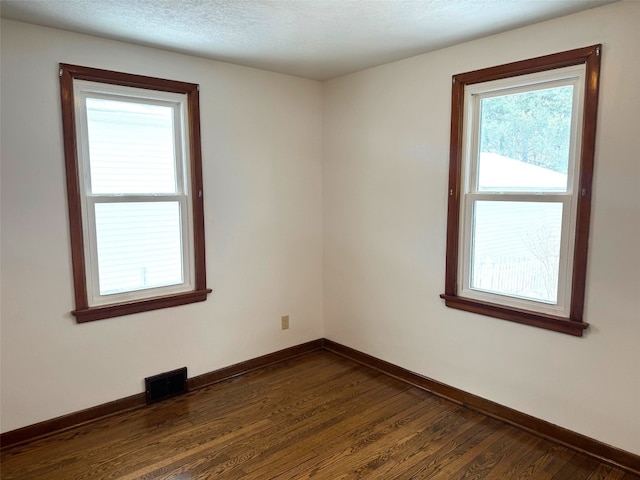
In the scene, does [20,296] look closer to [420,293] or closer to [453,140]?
[420,293]

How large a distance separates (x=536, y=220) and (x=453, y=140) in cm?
75

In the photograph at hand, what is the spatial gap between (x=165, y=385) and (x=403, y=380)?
1.79 m

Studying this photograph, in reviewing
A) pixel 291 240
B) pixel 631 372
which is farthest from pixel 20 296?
pixel 631 372

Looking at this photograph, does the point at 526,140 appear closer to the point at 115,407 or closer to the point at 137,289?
the point at 137,289

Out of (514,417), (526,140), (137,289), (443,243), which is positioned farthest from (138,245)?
(514,417)

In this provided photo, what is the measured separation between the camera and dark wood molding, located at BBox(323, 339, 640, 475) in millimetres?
2270

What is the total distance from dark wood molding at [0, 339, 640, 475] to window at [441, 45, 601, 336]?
0.61m

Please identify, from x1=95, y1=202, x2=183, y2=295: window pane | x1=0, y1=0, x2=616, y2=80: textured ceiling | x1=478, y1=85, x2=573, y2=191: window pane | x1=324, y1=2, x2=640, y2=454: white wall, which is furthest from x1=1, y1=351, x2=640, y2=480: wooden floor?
x1=0, y1=0, x2=616, y2=80: textured ceiling

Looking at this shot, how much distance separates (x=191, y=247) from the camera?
3.10m

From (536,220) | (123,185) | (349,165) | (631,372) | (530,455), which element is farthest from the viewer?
(349,165)

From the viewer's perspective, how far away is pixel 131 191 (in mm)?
2807

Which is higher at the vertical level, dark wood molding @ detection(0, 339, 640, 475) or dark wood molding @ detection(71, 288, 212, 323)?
dark wood molding @ detection(71, 288, 212, 323)

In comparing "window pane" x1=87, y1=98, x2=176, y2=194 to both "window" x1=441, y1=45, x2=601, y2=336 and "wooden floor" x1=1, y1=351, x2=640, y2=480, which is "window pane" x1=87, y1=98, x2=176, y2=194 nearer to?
"wooden floor" x1=1, y1=351, x2=640, y2=480

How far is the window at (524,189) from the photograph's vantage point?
2312 millimetres
